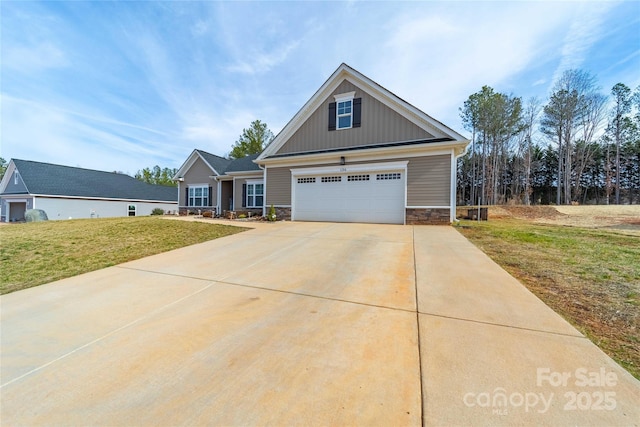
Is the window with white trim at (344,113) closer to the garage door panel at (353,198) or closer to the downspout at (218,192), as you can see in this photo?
the garage door panel at (353,198)

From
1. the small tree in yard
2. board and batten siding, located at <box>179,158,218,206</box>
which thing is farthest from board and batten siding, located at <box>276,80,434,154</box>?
the small tree in yard

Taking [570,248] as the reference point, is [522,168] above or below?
above

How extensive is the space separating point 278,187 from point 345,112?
5355mm

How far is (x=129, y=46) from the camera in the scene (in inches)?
404

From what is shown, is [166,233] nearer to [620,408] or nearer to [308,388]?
[308,388]

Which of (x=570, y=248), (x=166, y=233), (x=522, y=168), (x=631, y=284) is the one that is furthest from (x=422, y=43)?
(x=522, y=168)

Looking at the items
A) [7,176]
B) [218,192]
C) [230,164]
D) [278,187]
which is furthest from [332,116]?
[7,176]

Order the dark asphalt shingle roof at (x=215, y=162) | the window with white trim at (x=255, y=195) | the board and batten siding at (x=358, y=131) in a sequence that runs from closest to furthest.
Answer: the board and batten siding at (x=358, y=131) < the window with white trim at (x=255, y=195) < the dark asphalt shingle roof at (x=215, y=162)

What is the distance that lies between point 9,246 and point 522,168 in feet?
135

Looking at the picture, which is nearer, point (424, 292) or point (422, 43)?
point (424, 292)

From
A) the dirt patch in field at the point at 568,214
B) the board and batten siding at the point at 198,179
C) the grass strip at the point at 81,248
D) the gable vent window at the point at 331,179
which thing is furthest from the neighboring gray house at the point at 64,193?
the dirt patch in field at the point at 568,214

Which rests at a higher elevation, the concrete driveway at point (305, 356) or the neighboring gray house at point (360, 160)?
the neighboring gray house at point (360, 160)

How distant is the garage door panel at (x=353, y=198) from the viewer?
11086mm

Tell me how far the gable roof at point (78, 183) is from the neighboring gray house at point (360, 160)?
70.2 feet
